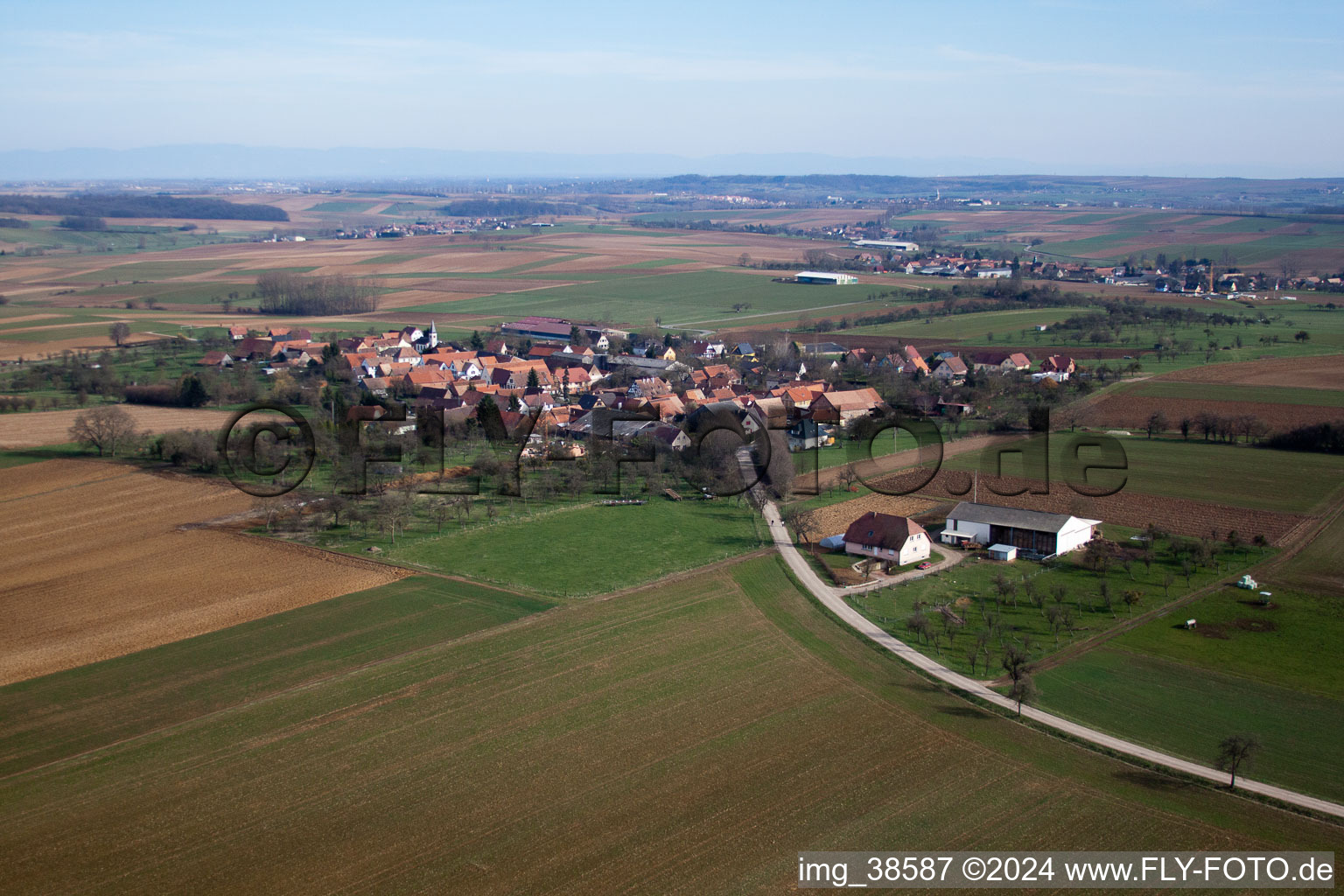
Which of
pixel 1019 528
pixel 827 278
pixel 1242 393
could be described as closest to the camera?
pixel 1019 528

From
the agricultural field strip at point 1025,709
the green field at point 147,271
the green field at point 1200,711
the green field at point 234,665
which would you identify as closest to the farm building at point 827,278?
the green field at point 147,271

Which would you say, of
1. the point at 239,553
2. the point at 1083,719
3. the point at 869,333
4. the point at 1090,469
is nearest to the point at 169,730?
the point at 239,553

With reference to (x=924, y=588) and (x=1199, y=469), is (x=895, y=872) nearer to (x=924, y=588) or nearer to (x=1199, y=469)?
(x=924, y=588)

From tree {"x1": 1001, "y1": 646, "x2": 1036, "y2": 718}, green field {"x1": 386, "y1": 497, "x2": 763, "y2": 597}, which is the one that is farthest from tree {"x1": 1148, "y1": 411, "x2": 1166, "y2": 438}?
tree {"x1": 1001, "y1": 646, "x2": 1036, "y2": 718}

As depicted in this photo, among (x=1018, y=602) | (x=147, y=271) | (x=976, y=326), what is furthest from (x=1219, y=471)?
(x=147, y=271)

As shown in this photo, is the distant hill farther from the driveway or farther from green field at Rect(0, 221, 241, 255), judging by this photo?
the driveway

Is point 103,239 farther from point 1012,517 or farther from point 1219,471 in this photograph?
point 1219,471
